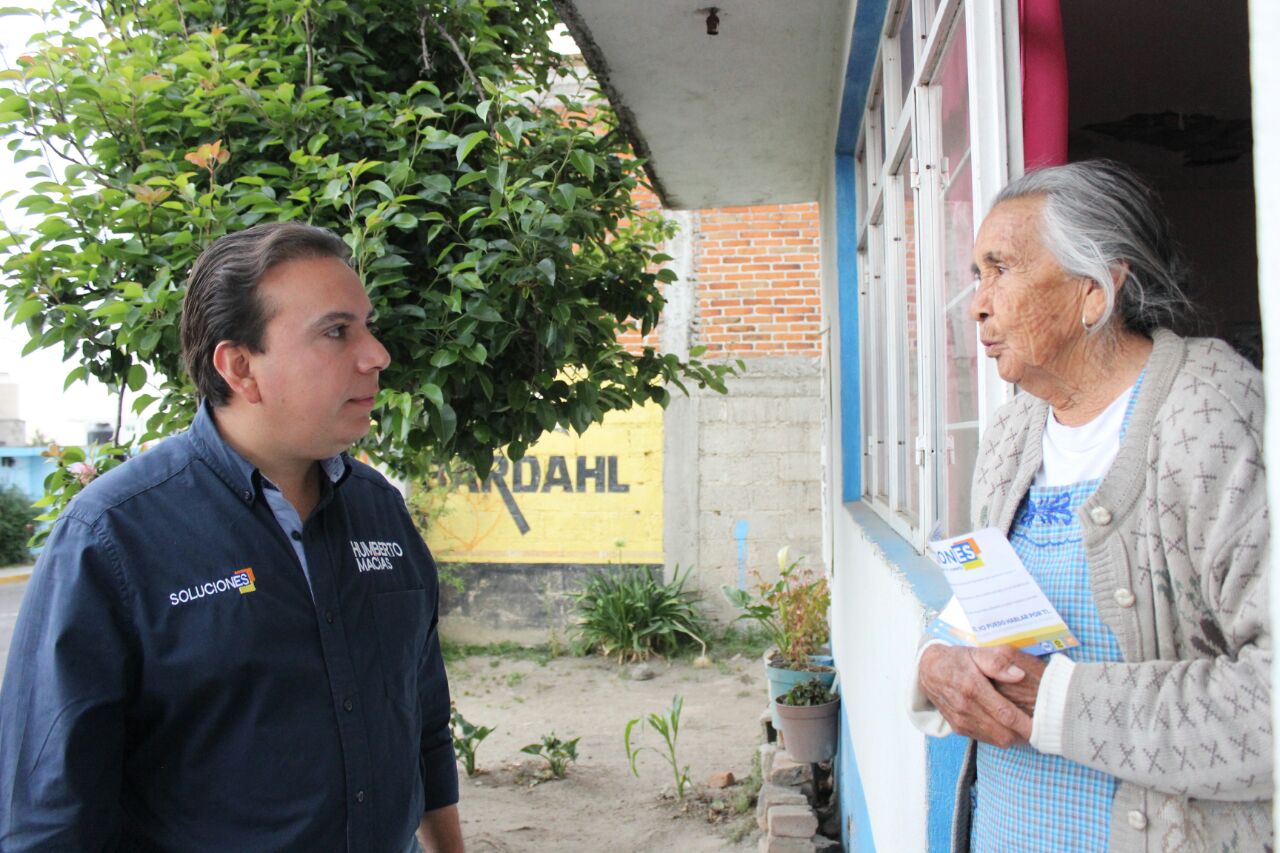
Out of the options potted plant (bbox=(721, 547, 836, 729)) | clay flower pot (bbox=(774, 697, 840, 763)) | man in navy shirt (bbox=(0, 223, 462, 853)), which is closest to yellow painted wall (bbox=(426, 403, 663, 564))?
potted plant (bbox=(721, 547, 836, 729))

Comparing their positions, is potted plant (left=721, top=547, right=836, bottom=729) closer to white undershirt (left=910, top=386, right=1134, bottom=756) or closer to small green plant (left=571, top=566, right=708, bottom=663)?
small green plant (left=571, top=566, right=708, bottom=663)

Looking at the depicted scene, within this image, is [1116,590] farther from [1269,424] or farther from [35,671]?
[35,671]

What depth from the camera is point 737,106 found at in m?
4.75

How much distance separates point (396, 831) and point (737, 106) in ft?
12.7

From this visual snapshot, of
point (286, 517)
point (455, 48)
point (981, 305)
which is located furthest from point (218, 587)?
point (455, 48)

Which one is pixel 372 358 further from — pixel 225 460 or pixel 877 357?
pixel 877 357

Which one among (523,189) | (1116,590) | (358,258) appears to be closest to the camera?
(1116,590)

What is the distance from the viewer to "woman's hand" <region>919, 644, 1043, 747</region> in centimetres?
118

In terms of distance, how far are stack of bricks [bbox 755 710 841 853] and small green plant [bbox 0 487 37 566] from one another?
15.2 meters

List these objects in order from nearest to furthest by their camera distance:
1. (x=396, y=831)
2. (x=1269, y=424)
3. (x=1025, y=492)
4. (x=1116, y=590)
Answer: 1. (x=1269, y=424)
2. (x=1116, y=590)
3. (x=1025, y=492)
4. (x=396, y=831)

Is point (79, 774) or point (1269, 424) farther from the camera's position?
point (79, 774)

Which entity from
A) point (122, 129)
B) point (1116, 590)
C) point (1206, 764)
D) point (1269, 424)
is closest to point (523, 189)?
point (122, 129)

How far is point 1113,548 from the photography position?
1.17 m

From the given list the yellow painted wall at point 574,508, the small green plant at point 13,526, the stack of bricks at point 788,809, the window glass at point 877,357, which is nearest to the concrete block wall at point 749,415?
the yellow painted wall at point 574,508
